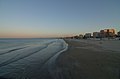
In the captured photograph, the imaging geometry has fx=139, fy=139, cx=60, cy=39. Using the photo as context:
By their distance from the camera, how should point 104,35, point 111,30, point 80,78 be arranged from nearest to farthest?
point 80,78
point 104,35
point 111,30

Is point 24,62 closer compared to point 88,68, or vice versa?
point 88,68

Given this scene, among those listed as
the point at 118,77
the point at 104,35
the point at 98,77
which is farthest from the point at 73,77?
the point at 104,35

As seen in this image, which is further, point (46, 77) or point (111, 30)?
point (111, 30)

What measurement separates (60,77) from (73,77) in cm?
62

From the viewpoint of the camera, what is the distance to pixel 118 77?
6512 mm

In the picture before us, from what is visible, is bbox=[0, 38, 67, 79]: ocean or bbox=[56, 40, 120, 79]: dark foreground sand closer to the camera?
bbox=[56, 40, 120, 79]: dark foreground sand

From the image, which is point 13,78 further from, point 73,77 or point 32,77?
point 73,77

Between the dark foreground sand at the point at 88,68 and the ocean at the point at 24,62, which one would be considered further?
the ocean at the point at 24,62

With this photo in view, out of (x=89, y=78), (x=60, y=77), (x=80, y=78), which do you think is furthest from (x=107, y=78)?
(x=60, y=77)

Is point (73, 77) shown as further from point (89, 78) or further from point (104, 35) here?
point (104, 35)

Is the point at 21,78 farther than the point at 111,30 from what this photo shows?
No

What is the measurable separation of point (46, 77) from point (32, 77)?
70 cm

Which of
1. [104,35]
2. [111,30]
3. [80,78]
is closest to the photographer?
[80,78]

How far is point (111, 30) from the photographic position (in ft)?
571
